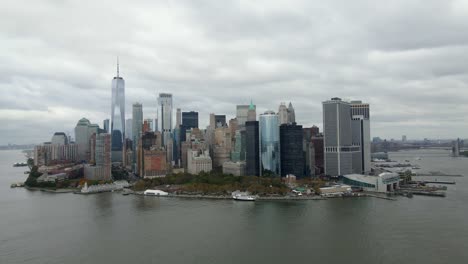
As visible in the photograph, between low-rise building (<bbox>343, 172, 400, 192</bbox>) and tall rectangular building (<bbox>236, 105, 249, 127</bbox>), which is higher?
tall rectangular building (<bbox>236, 105, 249, 127</bbox>)

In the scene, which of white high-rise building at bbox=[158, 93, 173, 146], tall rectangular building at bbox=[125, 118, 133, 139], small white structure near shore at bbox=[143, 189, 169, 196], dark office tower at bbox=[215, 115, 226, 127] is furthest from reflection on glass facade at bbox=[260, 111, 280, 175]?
tall rectangular building at bbox=[125, 118, 133, 139]

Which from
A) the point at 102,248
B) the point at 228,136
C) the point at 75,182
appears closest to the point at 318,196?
the point at 102,248

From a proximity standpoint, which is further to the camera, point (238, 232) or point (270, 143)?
point (270, 143)

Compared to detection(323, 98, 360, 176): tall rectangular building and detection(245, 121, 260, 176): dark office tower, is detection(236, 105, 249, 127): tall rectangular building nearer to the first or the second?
detection(245, 121, 260, 176): dark office tower

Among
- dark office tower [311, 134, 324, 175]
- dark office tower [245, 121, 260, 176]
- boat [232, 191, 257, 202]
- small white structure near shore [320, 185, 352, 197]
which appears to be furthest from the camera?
dark office tower [311, 134, 324, 175]

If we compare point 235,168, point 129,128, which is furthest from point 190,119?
point 235,168

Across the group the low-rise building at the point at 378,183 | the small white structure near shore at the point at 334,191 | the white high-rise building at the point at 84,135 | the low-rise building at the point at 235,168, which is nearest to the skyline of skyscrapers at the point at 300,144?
the low-rise building at the point at 235,168

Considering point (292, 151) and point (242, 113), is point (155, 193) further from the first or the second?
point (242, 113)
